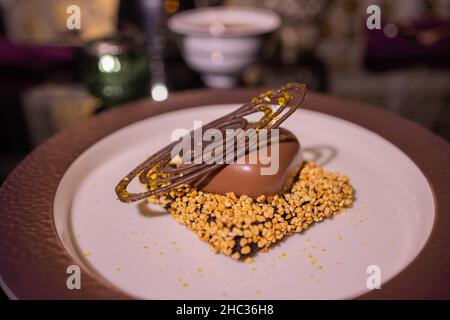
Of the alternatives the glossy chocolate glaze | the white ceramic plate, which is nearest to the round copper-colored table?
the white ceramic plate

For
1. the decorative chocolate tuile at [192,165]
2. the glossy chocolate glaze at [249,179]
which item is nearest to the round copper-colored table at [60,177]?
the decorative chocolate tuile at [192,165]

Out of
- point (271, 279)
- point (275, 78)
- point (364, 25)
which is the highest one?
point (364, 25)

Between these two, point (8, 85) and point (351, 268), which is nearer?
point (351, 268)

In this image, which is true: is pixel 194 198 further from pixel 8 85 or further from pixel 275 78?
pixel 8 85

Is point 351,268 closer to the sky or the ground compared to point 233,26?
closer to the ground

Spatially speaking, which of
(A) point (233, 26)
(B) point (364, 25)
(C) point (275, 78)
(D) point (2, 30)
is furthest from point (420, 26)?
(D) point (2, 30)
